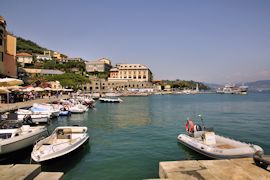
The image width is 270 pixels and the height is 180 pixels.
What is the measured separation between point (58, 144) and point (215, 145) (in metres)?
10.4

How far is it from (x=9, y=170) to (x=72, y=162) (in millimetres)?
5482

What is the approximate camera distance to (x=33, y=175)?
7344mm


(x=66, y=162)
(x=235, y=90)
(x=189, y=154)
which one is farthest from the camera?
(x=235, y=90)

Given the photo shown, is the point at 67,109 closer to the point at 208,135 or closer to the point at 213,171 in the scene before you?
the point at 208,135

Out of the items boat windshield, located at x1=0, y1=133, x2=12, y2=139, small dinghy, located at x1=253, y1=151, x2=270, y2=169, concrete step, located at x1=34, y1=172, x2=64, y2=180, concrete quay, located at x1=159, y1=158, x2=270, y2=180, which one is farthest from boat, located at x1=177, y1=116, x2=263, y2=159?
boat windshield, located at x1=0, y1=133, x2=12, y2=139

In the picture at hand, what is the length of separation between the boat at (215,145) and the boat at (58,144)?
8.14 m

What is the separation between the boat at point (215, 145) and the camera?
38.9 ft

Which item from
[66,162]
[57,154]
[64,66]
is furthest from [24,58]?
[57,154]

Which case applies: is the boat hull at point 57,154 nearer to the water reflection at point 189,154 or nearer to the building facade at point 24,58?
the water reflection at point 189,154

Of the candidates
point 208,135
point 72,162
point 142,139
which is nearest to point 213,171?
point 208,135

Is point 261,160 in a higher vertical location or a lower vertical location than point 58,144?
higher

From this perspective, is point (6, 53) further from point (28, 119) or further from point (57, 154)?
point (57, 154)

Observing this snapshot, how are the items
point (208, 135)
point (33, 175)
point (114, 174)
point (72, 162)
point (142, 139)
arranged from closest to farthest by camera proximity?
point (33, 175) < point (114, 174) < point (72, 162) < point (208, 135) < point (142, 139)

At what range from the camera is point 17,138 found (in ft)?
42.2
